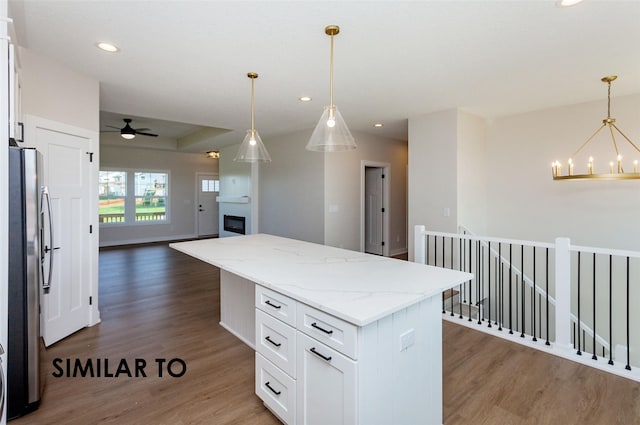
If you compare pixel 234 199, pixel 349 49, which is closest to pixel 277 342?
pixel 349 49

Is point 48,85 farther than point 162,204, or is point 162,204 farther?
point 162,204

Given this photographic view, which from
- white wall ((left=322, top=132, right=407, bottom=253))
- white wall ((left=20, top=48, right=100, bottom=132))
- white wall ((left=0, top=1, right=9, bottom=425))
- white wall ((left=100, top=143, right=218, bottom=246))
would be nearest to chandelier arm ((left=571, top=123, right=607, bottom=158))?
white wall ((left=322, top=132, right=407, bottom=253))

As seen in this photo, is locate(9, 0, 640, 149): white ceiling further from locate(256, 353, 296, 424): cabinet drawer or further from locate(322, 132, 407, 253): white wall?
locate(256, 353, 296, 424): cabinet drawer

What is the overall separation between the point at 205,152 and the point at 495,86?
314 inches

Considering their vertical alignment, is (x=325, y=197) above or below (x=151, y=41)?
below

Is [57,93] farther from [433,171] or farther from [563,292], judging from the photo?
[563,292]

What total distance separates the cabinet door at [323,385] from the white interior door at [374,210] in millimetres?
5294

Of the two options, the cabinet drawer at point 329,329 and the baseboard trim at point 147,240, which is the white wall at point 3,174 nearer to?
the cabinet drawer at point 329,329

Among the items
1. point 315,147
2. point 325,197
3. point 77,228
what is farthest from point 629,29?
point 77,228

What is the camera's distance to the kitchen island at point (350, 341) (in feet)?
4.86

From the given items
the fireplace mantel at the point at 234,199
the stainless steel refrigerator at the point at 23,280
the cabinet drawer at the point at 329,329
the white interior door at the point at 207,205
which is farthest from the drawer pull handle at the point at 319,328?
the white interior door at the point at 207,205

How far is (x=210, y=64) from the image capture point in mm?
2959

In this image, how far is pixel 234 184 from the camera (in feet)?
26.0

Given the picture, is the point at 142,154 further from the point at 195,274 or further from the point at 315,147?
the point at 315,147
